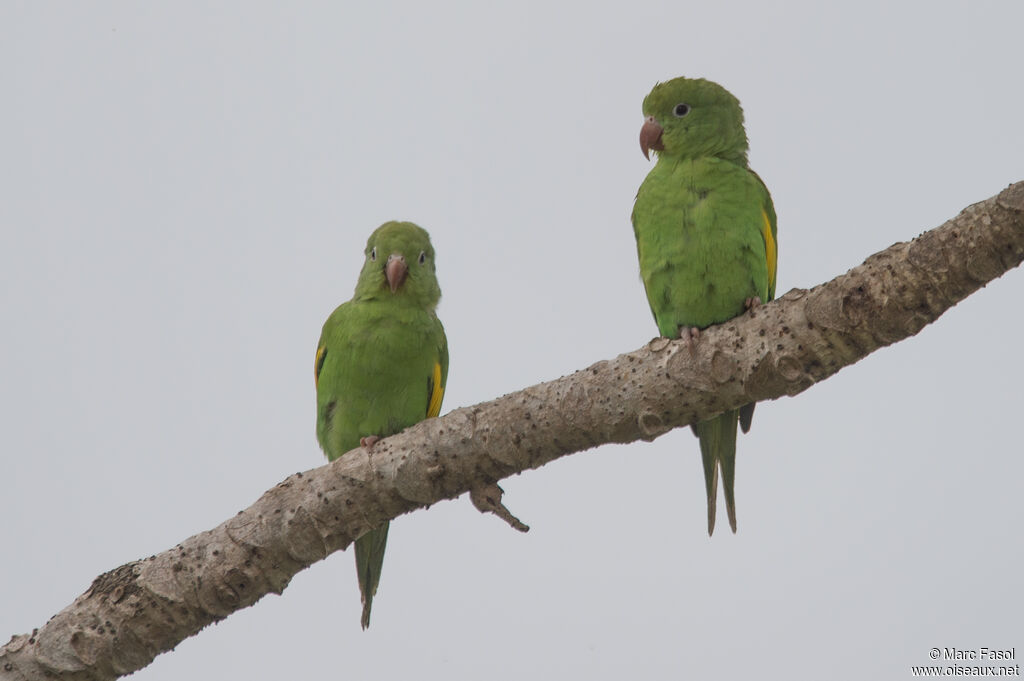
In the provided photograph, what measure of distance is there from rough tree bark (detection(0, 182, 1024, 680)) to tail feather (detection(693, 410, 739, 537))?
42.0 inches

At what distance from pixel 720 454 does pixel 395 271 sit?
187cm

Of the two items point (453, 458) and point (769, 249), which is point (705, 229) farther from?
point (453, 458)

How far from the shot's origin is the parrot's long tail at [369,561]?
16.3 ft

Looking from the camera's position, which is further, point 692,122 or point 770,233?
point 692,122

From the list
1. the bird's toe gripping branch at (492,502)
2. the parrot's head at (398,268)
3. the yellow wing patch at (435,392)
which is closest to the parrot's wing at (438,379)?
the yellow wing patch at (435,392)

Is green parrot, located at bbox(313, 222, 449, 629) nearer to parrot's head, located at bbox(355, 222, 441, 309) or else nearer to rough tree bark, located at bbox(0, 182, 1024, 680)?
parrot's head, located at bbox(355, 222, 441, 309)

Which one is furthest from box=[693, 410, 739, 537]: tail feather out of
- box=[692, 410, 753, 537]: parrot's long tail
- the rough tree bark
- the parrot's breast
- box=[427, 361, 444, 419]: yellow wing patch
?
box=[427, 361, 444, 419]: yellow wing patch

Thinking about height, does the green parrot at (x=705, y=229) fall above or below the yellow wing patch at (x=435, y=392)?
above

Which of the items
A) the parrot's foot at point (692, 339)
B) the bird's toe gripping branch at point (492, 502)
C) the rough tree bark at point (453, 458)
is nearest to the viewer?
the rough tree bark at point (453, 458)

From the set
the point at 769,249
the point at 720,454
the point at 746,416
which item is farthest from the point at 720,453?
the point at 769,249

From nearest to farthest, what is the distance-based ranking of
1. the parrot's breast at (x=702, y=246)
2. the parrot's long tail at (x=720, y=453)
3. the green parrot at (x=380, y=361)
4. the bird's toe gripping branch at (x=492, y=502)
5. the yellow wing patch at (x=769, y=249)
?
the bird's toe gripping branch at (x=492, y=502)
the parrot's breast at (x=702, y=246)
the yellow wing patch at (x=769, y=249)
the parrot's long tail at (x=720, y=453)
the green parrot at (x=380, y=361)

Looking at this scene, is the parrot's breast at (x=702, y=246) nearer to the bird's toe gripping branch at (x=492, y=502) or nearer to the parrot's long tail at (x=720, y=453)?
the parrot's long tail at (x=720, y=453)

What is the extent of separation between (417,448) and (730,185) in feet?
6.28

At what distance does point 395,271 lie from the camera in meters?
5.06
